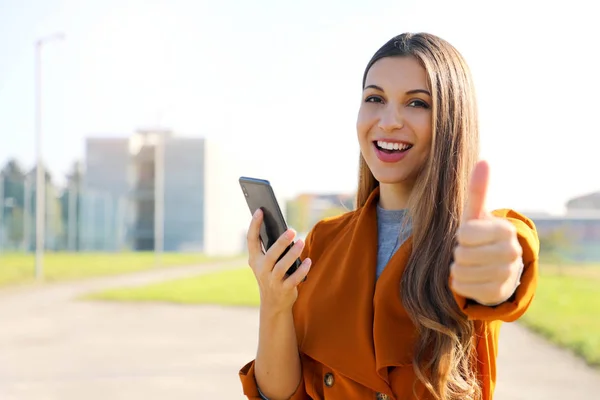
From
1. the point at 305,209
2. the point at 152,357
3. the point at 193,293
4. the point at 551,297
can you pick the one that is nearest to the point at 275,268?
the point at 152,357

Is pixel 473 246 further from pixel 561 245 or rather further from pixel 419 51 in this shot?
pixel 561 245

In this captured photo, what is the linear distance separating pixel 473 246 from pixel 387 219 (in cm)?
95

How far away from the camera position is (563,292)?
14062mm

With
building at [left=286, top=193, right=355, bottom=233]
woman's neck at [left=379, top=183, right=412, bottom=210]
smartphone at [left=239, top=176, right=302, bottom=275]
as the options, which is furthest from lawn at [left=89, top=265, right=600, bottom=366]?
building at [left=286, top=193, right=355, bottom=233]

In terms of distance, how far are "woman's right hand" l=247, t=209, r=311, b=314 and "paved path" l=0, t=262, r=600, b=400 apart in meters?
4.40

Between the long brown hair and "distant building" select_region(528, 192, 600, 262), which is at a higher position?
the long brown hair

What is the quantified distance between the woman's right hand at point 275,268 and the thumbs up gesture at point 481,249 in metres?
0.64

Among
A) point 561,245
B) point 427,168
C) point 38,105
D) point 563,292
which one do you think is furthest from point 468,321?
point 561,245

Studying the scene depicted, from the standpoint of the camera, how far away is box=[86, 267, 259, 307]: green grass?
13096 mm

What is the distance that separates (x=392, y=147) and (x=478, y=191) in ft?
2.49

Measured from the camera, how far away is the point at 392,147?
194cm

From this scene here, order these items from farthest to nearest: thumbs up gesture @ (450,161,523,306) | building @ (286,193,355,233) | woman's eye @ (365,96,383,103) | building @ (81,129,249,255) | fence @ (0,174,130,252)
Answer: building @ (286,193,355,233), building @ (81,129,249,255), fence @ (0,174,130,252), woman's eye @ (365,96,383,103), thumbs up gesture @ (450,161,523,306)

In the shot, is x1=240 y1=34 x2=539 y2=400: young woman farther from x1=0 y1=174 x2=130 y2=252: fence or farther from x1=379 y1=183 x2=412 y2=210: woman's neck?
x1=0 y1=174 x2=130 y2=252: fence

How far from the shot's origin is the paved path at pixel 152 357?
20.3 ft
